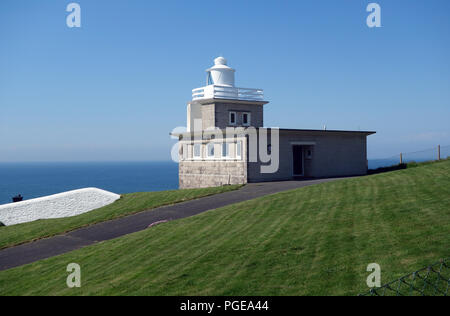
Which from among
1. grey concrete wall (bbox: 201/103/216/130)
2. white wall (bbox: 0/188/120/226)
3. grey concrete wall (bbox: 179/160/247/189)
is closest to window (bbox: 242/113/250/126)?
grey concrete wall (bbox: 201/103/216/130)

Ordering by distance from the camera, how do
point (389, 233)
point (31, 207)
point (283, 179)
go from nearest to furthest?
point (389, 233)
point (31, 207)
point (283, 179)

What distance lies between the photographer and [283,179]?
86.7ft

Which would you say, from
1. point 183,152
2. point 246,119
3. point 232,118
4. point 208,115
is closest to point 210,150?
point 183,152

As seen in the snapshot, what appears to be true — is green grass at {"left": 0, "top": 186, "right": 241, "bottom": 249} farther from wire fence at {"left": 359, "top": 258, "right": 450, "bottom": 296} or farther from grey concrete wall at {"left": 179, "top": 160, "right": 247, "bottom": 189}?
wire fence at {"left": 359, "top": 258, "right": 450, "bottom": 296}

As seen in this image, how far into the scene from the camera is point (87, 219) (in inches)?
719

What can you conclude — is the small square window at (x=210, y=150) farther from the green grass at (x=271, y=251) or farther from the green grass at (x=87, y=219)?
the green grass at (x=271, y=251)

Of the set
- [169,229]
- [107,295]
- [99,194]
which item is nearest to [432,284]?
[107,295]

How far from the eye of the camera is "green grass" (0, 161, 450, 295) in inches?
288

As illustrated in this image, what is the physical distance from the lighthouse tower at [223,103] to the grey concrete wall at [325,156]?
6.86 meters

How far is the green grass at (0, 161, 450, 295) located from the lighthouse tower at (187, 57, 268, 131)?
60.8 ft

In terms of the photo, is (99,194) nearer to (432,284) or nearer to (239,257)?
(239,257)
